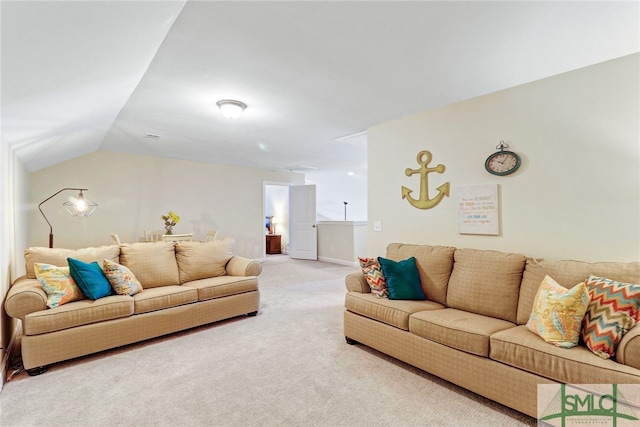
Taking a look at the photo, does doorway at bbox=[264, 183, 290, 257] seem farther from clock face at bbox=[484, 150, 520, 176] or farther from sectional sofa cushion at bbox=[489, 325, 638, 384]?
sectional sofa cushion at bbox=[489, 325, 638, 384]

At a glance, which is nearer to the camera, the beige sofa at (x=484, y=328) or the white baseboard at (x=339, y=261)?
the beige sofa at (x=484, y=328)

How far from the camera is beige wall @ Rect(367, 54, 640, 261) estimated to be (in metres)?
2.21

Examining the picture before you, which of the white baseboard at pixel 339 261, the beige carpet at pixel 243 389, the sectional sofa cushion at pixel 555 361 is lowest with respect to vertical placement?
the beige carpet at pixel 243 389

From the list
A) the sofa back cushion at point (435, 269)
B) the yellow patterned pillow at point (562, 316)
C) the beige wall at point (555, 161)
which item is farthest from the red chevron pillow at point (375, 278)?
the yellow patterned pillow at point (562, 316)

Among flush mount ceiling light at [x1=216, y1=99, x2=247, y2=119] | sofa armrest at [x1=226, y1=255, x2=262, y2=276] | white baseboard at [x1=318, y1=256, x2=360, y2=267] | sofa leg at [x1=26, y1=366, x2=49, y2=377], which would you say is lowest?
sofa leg at [x1=26, y1=366, x2=49, y2=377]

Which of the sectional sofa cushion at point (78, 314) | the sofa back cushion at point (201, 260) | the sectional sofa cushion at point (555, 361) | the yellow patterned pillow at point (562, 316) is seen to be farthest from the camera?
the sofa back cushion at point (201, 260)

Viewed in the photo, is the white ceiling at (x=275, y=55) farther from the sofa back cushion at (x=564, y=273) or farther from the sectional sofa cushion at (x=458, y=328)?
the sectional sofa cushion at (x=458, y=328)

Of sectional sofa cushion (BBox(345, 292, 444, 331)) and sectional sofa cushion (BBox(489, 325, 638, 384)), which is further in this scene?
sectional sofa cushion (BBox(345, 292, 444, 331))

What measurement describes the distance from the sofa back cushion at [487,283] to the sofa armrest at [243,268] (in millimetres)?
2152

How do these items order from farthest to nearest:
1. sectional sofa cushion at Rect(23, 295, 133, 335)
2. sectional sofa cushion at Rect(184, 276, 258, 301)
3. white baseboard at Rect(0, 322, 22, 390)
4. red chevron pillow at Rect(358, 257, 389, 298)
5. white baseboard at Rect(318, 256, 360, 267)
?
white baseboard at Rect(318, 256, 360, 267) < sectional sofa cushion at Rect(184, 276, 258, 301) < red chevron pillow at Rect(358, 257, 389, 298) < sectional sofa cushion at Rect(23, 295, 133, 335) < white baseboard at Rect(0, 322, 22, 390)

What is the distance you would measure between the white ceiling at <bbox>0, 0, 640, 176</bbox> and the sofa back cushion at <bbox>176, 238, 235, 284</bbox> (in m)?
1.56

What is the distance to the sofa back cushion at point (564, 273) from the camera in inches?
76.3

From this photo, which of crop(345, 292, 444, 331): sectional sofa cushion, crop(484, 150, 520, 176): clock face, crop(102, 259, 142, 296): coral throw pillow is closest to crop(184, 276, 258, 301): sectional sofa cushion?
crop(102, 259, 142, 296): coral throw pillow

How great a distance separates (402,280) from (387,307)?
12.3 inches
